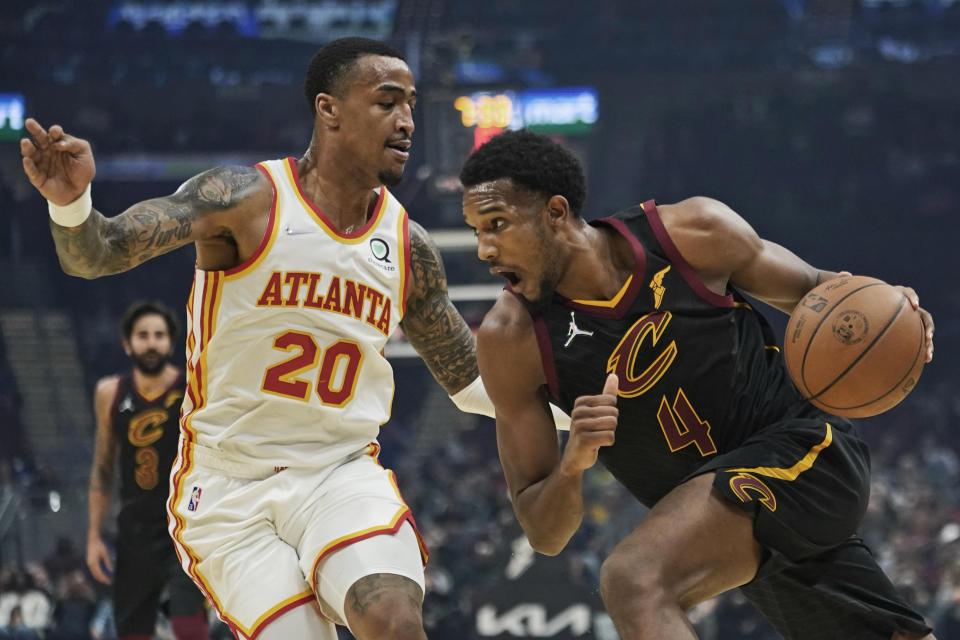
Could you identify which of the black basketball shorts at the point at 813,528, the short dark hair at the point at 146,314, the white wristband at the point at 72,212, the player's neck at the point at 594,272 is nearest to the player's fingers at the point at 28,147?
the white wristband at the point at 72,212

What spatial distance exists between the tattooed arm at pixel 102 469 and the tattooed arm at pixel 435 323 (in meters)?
2.66

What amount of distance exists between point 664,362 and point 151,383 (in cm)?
350

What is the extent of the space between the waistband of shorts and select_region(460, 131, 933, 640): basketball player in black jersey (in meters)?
0.69

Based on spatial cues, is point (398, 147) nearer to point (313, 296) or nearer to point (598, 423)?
point (313, 296)

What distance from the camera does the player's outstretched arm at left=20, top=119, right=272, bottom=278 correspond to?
2.76m

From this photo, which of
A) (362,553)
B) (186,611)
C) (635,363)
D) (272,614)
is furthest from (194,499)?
(186,611)

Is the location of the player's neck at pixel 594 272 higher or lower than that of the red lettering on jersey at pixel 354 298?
higher

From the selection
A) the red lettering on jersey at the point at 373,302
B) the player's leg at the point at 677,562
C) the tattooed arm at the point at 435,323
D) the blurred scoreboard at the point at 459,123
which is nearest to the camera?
the player's leg at the point at 677,562

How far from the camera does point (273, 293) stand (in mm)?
3236

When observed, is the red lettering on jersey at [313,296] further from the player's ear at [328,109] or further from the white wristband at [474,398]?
the white wristband at [474,398]

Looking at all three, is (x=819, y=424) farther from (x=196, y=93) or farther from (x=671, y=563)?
(x=196, y=93)

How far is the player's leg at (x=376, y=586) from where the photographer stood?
9.44 feet

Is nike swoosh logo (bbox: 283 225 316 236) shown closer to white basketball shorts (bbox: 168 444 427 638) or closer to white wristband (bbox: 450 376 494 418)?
white basketball shorts (bbox: 168 444 427 638)

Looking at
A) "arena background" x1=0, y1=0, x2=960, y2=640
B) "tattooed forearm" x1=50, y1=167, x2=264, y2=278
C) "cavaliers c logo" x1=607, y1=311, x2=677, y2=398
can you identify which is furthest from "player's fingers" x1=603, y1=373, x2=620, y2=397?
"arena background" x1=0, y1=0, x2=960, y2=640
